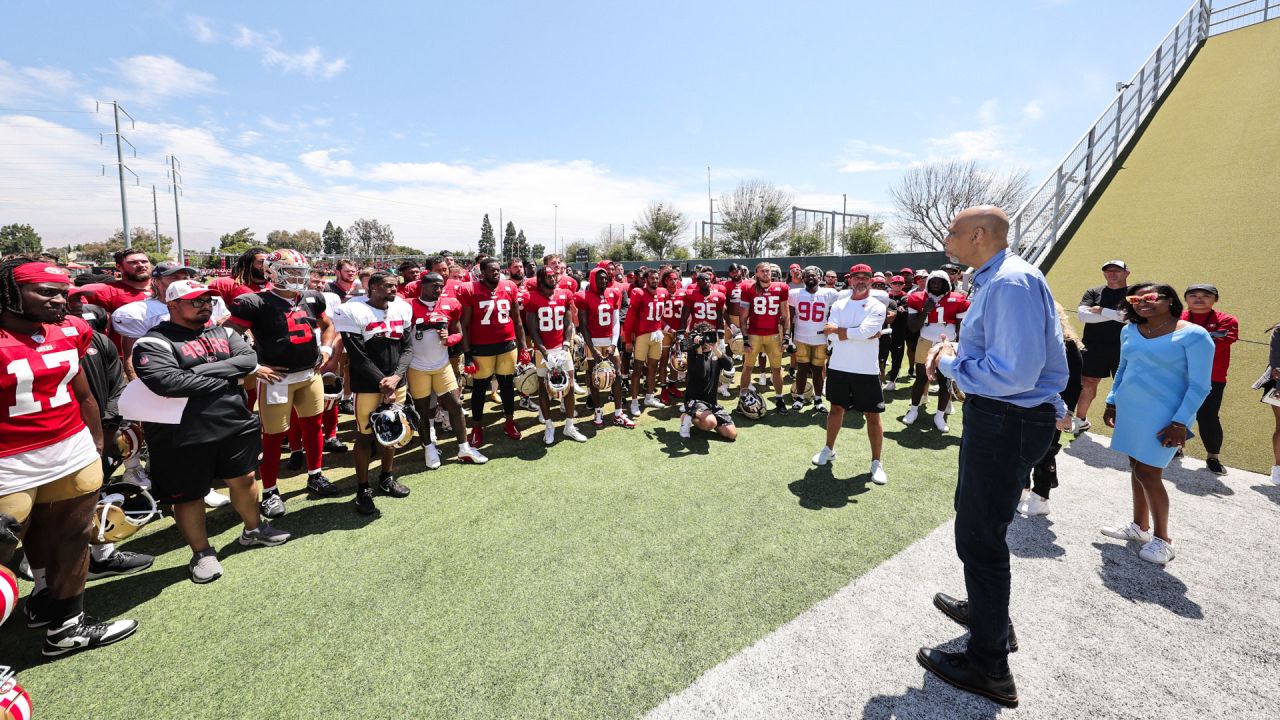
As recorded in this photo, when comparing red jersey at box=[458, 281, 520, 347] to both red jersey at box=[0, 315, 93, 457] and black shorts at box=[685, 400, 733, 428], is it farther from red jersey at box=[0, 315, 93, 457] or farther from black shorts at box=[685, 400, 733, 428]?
red jersey at box=[0, 315, 93, 457]

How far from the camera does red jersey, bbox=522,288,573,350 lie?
660 centimetres

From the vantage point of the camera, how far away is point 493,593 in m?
3.40

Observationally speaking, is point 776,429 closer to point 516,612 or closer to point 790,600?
point 790,600

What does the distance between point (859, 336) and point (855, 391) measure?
586 mm

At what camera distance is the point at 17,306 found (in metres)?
2.63

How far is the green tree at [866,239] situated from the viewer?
43812mm

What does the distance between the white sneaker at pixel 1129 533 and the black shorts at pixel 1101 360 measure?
3074mm

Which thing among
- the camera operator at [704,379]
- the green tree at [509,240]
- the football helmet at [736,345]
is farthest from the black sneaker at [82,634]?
the green tree at [509,240]

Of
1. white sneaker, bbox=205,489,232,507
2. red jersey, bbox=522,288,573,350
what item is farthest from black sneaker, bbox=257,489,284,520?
red jersey, bbox=522,288,573,350

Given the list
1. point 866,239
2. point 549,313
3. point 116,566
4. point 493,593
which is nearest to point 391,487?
point 116,566

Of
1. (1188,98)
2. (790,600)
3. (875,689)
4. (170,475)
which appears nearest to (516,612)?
(790,600)

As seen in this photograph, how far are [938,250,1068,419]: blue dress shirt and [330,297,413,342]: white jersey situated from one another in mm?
4523

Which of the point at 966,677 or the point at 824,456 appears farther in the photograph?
the point at 824,456

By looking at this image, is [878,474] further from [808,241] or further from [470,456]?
[808,241]
